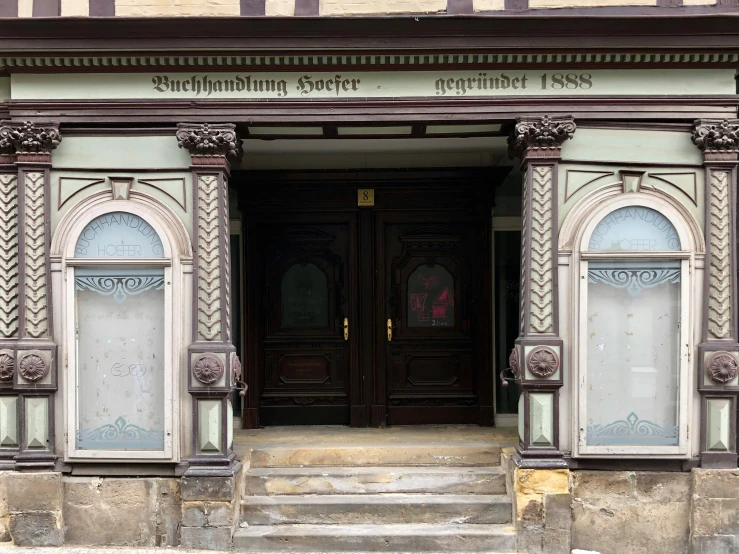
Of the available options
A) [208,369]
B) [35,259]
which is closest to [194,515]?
[208,369]

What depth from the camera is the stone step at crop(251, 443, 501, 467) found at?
620 cm

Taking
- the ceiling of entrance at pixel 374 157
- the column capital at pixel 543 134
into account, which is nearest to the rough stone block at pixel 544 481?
the column capital at pixel 543 134

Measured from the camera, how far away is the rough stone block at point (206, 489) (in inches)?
213

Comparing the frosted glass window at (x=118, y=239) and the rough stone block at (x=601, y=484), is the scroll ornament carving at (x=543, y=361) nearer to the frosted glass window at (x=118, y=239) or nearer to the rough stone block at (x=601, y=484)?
the rough stone block at (x=601, y=484)

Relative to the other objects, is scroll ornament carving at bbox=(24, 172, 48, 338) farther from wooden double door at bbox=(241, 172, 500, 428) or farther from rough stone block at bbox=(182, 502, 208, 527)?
wooden double door at bbox=(241, 172, 500, 428)

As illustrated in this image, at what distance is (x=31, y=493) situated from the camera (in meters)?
5.49

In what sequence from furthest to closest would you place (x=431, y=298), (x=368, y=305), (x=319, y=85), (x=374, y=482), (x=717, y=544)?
(x=431, y=298)
(x=368, y=305)
(x=374, y=482)
(x=319, y=85)
(x=717, y=544)

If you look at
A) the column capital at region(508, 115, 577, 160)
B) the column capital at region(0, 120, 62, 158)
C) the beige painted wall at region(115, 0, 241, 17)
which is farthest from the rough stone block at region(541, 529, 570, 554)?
the column capital at region(0, 120, 62, 158)

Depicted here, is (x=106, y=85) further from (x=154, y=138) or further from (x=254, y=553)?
(x=254, y=553)

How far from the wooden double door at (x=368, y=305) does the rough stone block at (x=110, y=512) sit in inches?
71.4

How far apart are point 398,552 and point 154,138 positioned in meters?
4.04

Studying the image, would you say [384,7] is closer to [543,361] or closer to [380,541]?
[543,361]

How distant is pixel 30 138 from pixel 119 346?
1.88 metres

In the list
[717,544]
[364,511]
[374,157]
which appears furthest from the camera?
[374,157]
